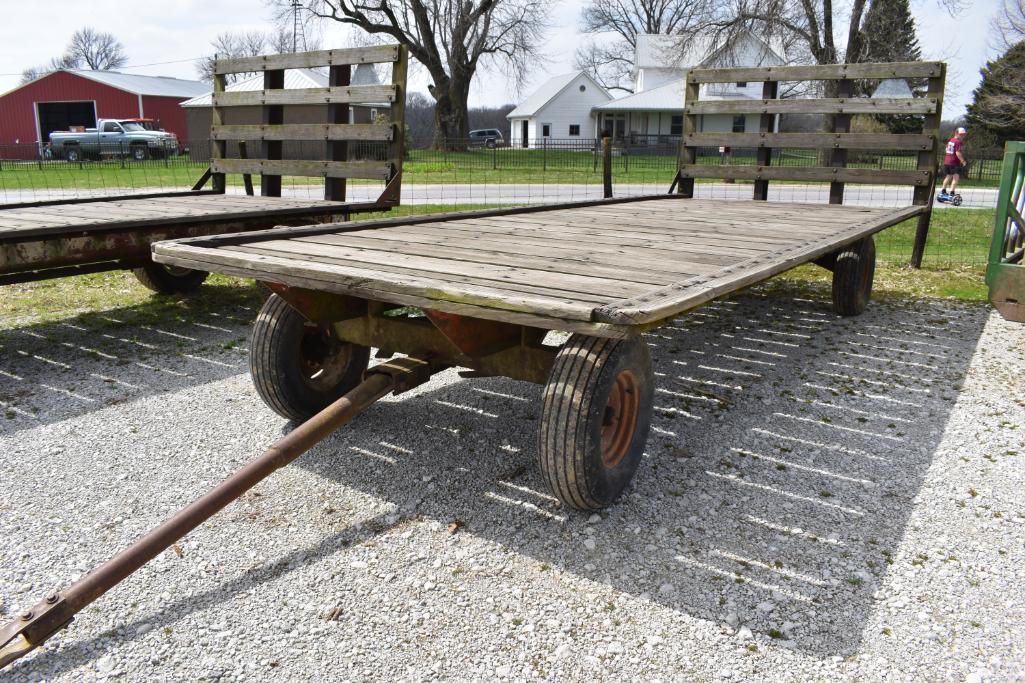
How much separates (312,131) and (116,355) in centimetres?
323

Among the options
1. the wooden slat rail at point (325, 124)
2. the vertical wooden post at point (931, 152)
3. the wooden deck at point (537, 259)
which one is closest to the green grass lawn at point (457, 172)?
the vertical wooden post at point (931, 152)

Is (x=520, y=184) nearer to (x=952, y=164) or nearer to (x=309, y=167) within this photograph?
(x=952, y=164)

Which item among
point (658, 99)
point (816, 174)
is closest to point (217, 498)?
point (816, 174)

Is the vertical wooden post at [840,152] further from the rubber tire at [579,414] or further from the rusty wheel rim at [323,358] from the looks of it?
the rubber tire at [579,414]

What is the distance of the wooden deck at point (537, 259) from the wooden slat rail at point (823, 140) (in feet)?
9.64

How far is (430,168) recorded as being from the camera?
88.2ft

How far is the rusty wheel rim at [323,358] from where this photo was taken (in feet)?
13.5

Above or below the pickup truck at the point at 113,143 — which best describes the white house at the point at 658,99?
above

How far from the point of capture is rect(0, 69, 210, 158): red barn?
45.8 metres

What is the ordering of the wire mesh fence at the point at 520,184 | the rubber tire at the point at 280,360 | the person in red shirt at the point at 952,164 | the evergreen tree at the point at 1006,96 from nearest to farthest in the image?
the rubber tire at the point at 280,360 < the wire mesh fence at the point at 520,184 < the person in red shirt at the point at 952,164 < the evergreen tree at the point at 1006,96

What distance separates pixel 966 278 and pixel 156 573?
8146 mm

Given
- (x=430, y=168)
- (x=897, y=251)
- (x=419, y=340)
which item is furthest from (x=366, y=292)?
(x=430, y=168)

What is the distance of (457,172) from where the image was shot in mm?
25266

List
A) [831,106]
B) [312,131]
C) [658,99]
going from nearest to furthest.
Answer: [312,131], [831,106], [658,99]
